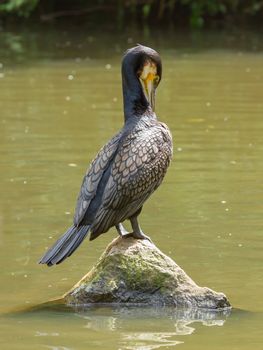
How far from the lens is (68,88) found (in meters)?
15.8

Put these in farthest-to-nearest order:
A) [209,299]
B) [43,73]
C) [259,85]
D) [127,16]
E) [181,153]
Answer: [127,16], [43,73], [259,85], [181,153], [209,299]

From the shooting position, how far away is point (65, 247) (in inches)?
273

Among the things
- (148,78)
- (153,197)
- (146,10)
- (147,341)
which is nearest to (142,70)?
(148,78)

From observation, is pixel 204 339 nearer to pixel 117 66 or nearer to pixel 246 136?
pixel 246 136

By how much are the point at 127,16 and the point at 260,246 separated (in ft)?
55.5

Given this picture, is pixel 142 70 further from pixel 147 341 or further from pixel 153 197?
pixel 153 197

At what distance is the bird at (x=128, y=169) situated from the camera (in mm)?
7031

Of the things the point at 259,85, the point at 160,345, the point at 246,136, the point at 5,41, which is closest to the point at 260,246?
the point at 160,345

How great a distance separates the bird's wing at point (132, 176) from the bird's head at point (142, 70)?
285 millimetres

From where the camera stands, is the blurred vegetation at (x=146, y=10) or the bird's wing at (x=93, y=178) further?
the blurred vegetation at (x=146, y=10)

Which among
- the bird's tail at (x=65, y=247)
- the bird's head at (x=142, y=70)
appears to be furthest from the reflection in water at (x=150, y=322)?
the bird's head at (x=142, y=70)

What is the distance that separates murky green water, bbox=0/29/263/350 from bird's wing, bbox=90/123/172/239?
55 cm

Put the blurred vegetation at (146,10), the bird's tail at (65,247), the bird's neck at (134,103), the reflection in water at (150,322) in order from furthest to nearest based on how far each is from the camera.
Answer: the blurred vegetation at (146,10)
the bird's neck at (134,103)
the bird's tail at (65,247)
the reflection in water at (150,322)

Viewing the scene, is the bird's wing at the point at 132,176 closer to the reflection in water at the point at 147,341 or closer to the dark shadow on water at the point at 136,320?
the dark shadow on water at the point at 136,320
